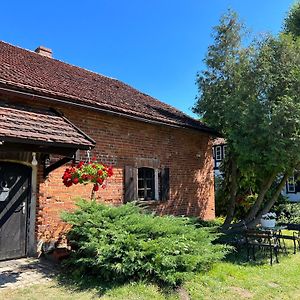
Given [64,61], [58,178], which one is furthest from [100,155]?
[64,61]

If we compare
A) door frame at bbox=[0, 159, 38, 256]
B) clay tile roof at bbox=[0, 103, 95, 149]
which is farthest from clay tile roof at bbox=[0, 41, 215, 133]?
door frame at bbox=[0, 159, 38, 256]

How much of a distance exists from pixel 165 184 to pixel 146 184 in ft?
2.23

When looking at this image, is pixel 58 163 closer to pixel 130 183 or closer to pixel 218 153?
pixel 130 183

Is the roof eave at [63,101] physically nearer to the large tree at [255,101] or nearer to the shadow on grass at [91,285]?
the large tree at [255,101]

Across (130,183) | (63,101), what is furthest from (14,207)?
(130,183)

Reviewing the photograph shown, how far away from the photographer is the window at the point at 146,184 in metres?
10.2

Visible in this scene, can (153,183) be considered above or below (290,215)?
above

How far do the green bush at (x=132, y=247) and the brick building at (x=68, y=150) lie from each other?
1.30m

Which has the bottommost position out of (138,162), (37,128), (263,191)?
(263,191)

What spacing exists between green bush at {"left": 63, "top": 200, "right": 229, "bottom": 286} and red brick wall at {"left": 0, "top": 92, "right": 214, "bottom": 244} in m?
1.24

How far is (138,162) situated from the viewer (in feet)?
32.1

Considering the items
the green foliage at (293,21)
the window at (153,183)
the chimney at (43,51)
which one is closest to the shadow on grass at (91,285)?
the window at (153,183)

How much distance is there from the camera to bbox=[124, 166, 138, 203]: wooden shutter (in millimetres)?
9266

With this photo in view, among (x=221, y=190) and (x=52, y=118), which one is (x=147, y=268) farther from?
(x=221, y=190)
